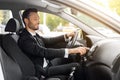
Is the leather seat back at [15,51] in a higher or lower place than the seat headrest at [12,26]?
lower

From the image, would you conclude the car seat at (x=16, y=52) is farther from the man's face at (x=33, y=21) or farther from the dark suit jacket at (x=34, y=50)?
the man's face at (x=33, y=21)

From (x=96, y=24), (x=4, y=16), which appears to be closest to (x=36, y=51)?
(x=96, y=24)

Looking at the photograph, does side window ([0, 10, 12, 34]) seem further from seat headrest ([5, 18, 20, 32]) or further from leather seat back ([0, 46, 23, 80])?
leather seat back ([0, 46, 23, 80])

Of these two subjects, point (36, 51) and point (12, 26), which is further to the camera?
point (36, 51)

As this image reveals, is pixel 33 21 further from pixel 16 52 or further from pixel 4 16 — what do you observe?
pixel 4 16

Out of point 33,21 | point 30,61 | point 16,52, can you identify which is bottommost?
point 30,61

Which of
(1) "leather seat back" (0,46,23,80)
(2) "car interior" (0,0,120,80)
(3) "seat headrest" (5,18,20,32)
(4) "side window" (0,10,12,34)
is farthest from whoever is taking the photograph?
(4) "side window" (0,10,12,34)

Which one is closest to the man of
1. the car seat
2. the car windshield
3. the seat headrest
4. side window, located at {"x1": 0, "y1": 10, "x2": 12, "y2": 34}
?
the car seat

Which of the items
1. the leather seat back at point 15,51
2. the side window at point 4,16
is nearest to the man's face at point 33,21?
the leather seat back at point 15,51

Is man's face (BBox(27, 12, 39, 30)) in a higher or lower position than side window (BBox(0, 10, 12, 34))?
higher

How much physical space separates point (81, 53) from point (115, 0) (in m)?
6.32

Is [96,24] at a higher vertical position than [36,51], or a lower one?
higher

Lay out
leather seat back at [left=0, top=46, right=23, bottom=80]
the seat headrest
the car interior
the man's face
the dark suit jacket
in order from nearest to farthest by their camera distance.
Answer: the car interior, leather seat back at [left=0, top=46, right=23, bottom=80], the seat headrest, the dark suit jacket, the man's face

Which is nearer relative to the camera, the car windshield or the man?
the car windshield
